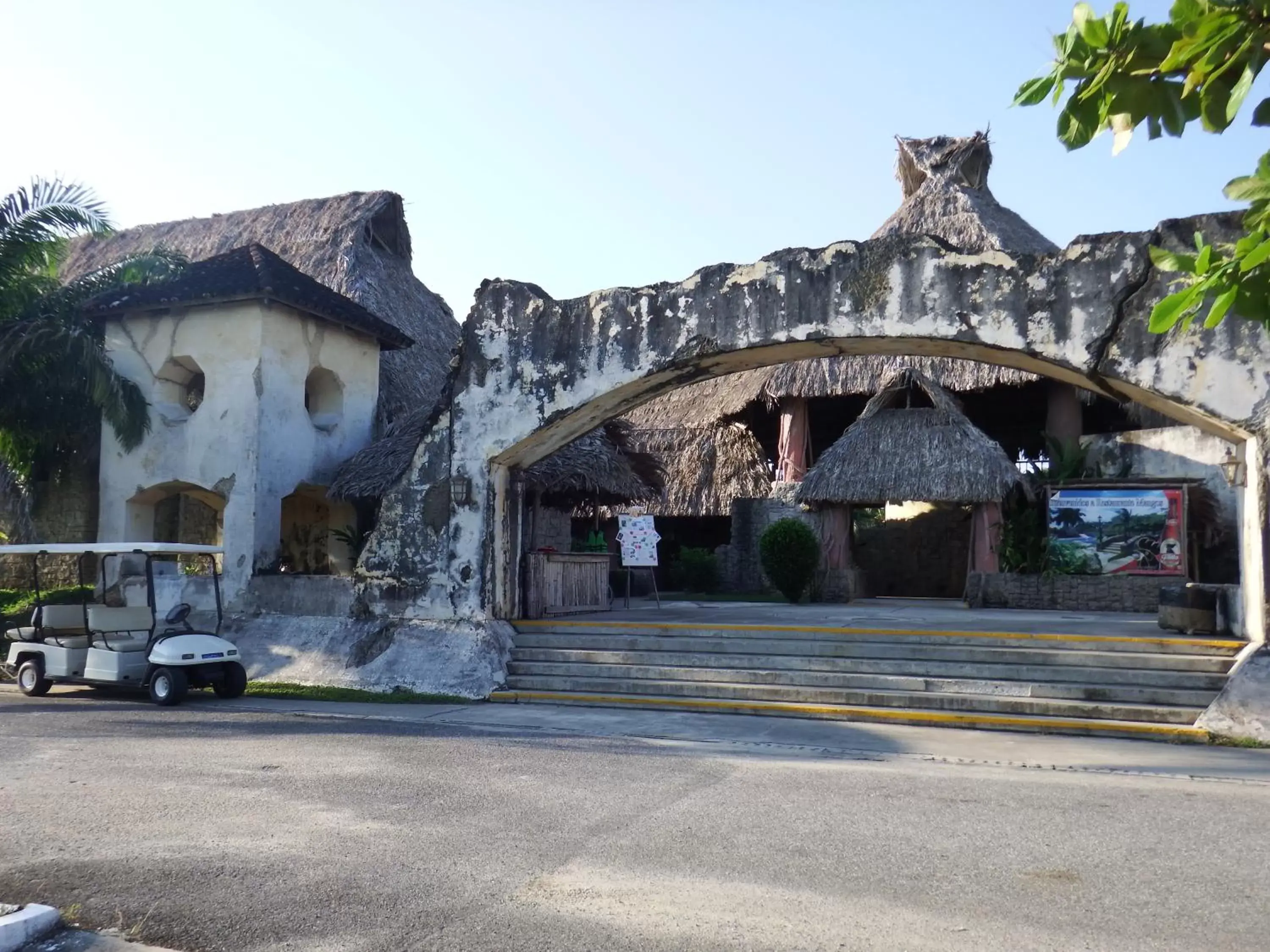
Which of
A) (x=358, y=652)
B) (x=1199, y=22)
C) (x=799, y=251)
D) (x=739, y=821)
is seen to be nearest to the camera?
(x=1199, y=22)

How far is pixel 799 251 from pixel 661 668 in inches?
187

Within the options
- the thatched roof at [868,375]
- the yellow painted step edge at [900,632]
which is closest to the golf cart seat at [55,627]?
the yellow painted step edge at [900,632]

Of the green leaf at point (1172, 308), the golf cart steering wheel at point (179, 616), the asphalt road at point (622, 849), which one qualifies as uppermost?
the green leaf at point (1172, 308)

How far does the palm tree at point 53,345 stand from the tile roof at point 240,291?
25cm

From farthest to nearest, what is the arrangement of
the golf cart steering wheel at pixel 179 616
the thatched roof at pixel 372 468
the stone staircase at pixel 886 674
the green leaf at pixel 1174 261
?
the thatched roof at pixel 372 468
the golf cart steering wheel at pixel 179 616
the stone staircase at pixel 886 674
the green leaf at pixel 1174 261

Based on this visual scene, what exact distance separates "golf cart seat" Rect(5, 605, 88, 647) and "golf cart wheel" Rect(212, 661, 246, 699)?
1.70 metres

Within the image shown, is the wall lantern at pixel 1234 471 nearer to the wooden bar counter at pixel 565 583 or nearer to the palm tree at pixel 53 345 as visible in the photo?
the wooden bar counter at pixel 565 583

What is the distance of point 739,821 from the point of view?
6.21 metres

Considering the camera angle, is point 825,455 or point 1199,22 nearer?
point 1199,22

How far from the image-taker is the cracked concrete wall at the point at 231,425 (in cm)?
1520

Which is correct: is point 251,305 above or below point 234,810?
above

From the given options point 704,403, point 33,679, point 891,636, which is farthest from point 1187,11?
point 704,403

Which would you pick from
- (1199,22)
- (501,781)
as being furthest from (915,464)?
(1199,22)

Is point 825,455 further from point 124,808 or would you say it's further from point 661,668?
Answer: point 124,808
